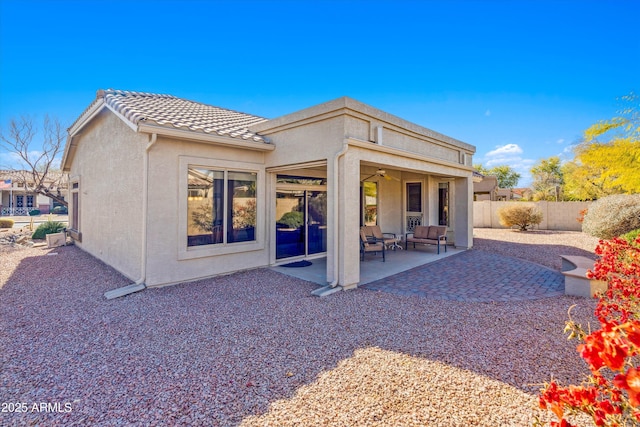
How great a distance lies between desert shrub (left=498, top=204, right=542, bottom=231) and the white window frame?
704 inches

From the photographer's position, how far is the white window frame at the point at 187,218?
25.1ft

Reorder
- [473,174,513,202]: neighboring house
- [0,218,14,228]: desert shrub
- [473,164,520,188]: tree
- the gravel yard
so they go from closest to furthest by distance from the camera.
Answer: the gravel yard < [0,218,14,228]: desert shrub < [473,174,513,202]: neighboring house < [473,164,520,188]: tree

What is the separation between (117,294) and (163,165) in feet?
10.4

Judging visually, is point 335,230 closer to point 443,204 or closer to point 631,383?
point 631,383

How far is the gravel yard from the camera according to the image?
10.2 feet

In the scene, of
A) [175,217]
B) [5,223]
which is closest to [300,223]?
[175,217]

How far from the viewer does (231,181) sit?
8.59 meters

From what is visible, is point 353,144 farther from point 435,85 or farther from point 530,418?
point 435,85

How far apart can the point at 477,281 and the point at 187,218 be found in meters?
7.81

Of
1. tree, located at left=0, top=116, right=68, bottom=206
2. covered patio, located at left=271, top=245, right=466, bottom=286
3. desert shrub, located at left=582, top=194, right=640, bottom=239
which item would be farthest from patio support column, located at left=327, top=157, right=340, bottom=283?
tree, located at left=0, top=116, right=68, bottom=206

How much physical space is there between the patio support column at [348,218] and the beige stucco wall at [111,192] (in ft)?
16.2

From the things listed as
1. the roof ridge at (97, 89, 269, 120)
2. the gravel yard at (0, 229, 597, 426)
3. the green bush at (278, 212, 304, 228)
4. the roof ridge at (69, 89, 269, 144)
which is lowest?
the gravel yard at (0, 229, 597, 426)

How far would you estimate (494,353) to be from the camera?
13.9 feet

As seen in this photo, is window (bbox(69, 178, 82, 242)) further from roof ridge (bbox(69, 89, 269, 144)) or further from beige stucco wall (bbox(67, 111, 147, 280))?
roof ridge (bbox(69, 89, 269, 144))
